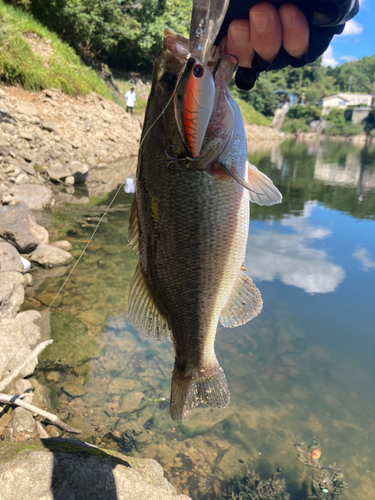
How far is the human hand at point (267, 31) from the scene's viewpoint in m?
1.99

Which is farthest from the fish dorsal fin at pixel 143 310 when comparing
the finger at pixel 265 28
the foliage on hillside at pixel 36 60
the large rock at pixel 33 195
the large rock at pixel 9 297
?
the foliage on hillside at pixel 36 60

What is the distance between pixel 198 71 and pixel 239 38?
2.32 feet

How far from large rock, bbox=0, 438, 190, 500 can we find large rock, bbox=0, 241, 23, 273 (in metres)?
4.23

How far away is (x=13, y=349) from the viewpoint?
190 inches

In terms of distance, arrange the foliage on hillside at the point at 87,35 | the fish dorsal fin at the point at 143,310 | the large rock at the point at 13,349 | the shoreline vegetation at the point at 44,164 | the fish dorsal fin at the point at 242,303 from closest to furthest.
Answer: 1. the fish dorsal fin at the point at 143,310
2. the fish dorsal fin at the point at 242,303
3. the shoreline vegetation at the point at 44,164
4. the large rock at the point at 13,349
5. the foliage on hillside at the point at 87,35

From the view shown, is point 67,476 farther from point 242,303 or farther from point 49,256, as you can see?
point 49,256

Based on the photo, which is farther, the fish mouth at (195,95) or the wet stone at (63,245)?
the wet stone at (63,245)

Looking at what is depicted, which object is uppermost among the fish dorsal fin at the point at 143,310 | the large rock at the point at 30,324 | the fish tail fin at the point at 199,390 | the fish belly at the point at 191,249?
the fish belly at the point at 191,249

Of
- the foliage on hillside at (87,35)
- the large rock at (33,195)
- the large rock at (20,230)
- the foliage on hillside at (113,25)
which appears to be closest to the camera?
the large rock at (20,230)

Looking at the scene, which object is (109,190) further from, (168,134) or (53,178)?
(168,134)

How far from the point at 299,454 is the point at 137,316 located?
3.58 meters

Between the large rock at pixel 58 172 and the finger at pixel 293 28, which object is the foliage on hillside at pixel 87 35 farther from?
the finger at pixel 293 28

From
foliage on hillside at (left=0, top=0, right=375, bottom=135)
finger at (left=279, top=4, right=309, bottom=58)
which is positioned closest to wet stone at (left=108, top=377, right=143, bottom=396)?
finger at (left=279, top=4, right=309, bottom=58)

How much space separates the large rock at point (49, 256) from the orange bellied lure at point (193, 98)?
23.3 ft
